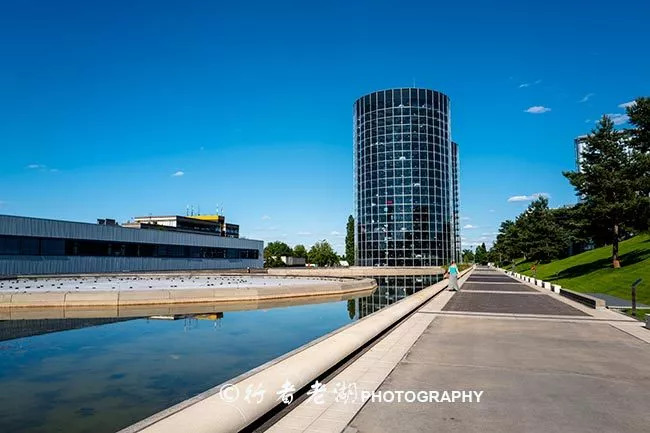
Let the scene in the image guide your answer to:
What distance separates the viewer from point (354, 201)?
105m

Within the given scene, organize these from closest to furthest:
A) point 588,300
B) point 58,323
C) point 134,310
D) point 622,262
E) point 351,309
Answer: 1. point 58,323
2. point 588,300
3. point 134,310
4. point 351,309
5. point 622,262

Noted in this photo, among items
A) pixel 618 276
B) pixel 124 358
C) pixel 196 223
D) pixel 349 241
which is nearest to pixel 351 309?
pixel 124 358

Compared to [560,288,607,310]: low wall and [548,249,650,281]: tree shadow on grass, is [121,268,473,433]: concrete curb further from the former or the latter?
[548,249,650,281]: tree shadow on grass

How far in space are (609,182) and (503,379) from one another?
34.5 meters

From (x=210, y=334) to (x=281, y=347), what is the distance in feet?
11.4

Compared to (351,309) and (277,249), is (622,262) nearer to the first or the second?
(351,309)

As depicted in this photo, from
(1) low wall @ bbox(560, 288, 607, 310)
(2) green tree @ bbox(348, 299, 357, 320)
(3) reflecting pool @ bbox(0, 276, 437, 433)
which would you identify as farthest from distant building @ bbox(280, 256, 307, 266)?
(3) reflecting pool @ bbox(0, 276, 437, 433)

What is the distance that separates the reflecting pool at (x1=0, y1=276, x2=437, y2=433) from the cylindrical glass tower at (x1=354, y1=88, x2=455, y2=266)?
7368cm

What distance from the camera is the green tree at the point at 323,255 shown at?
14112 cm

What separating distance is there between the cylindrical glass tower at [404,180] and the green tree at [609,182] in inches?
2136

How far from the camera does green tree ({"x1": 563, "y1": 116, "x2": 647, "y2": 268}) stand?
3591cm

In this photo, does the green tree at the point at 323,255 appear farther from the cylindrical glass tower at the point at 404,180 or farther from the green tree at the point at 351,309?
the green tree at the point at 351,309

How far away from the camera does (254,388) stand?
6.98 m

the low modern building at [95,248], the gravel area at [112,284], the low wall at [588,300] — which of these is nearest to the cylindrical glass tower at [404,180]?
the low modern building at [95,248]
